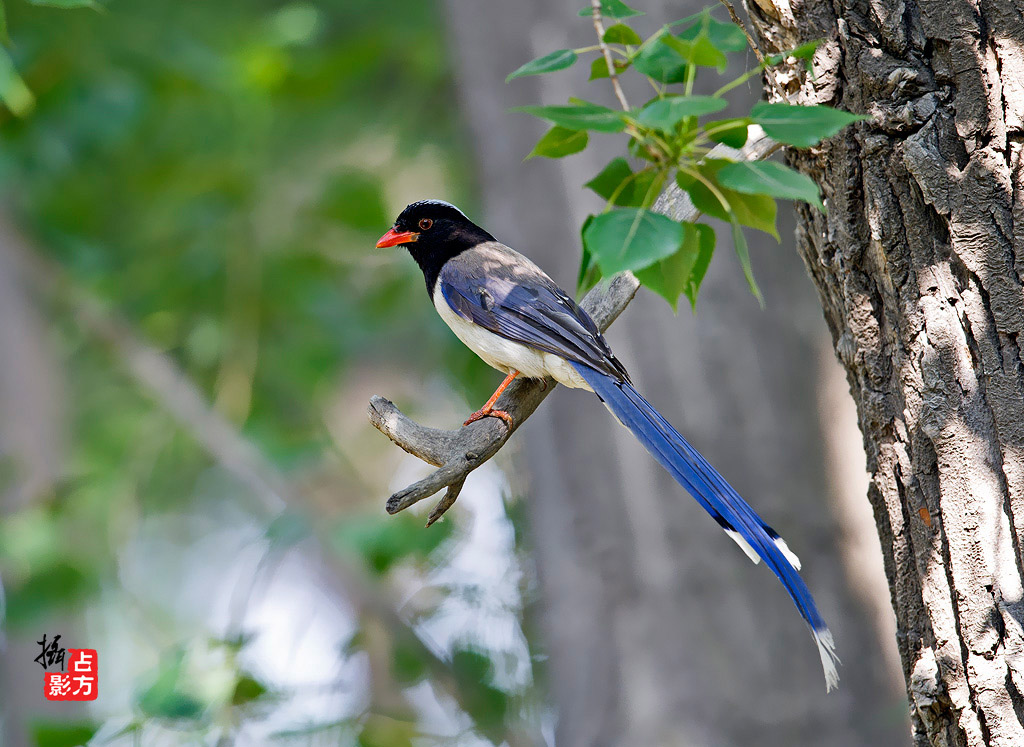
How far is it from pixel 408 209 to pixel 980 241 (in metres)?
2.24

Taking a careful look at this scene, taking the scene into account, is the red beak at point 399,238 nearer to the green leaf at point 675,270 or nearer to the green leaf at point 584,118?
the green leaf at point 675,270

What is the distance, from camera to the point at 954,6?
1.86m

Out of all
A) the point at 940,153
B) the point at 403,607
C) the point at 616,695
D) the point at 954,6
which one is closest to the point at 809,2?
the point at 954,6

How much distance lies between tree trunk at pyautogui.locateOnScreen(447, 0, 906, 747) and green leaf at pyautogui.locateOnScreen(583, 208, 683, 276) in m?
2.94

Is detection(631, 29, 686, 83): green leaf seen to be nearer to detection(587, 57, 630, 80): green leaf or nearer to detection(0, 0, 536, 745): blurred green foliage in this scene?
detection(587, 57, 630, 80): green leaf

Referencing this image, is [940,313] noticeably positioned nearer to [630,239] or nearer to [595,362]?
[630,239]

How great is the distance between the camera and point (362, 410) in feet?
28.8

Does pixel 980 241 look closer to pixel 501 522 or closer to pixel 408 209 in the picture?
pixel 408 209

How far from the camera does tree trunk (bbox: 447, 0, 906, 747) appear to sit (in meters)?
4.18

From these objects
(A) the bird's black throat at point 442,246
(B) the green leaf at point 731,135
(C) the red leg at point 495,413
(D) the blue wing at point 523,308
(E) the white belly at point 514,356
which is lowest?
(C) the red leg at point 495,413

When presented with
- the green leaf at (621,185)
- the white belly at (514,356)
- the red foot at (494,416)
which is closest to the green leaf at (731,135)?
the green leaf at (621,185)

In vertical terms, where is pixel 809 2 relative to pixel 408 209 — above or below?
above

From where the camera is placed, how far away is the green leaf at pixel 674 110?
1361mm

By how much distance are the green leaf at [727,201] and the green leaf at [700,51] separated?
6.8 inches
